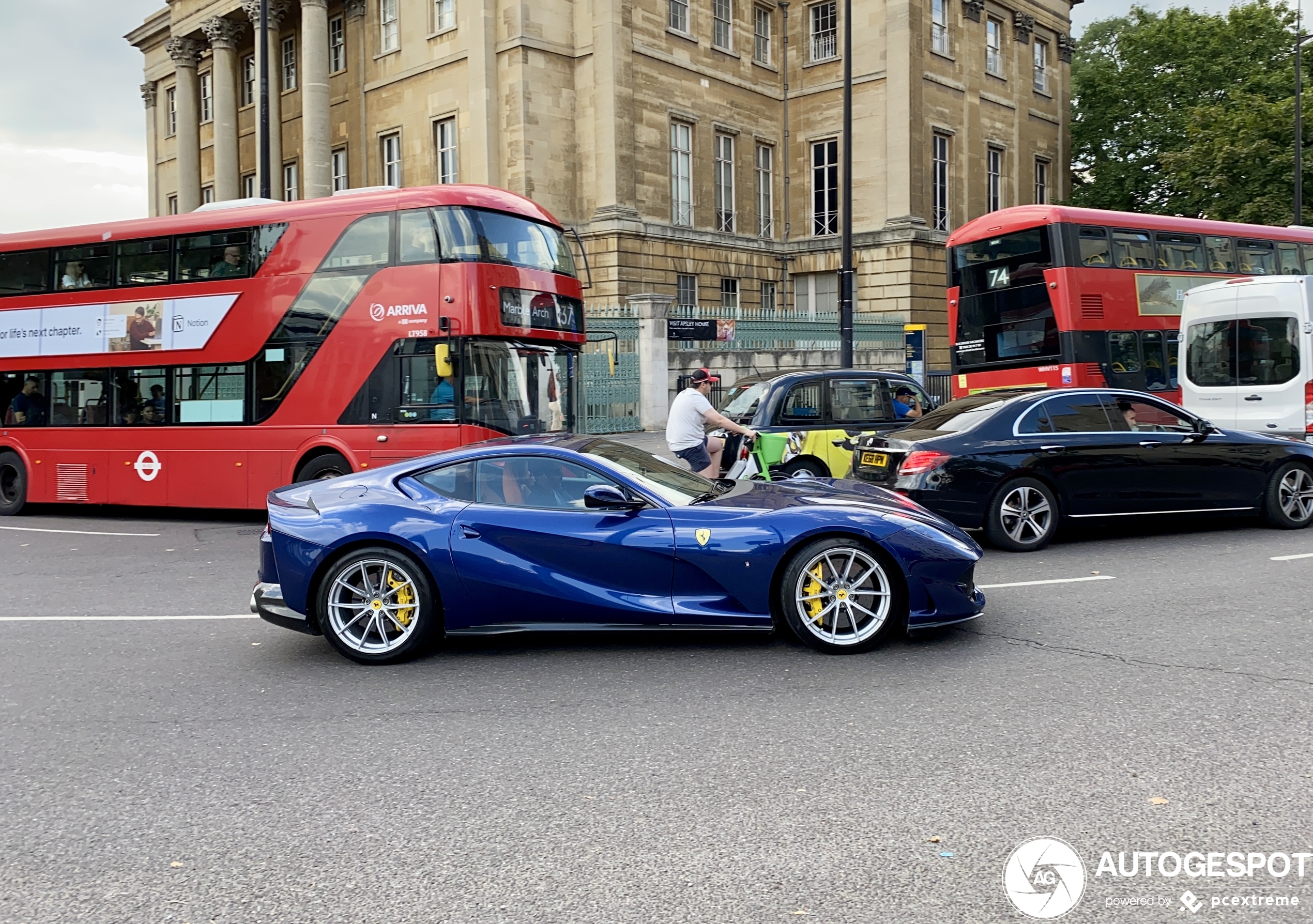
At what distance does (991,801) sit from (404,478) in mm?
3931

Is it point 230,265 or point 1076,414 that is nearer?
point 1076,414

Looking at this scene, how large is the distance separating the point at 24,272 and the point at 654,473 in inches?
474

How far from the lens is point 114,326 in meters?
14.0

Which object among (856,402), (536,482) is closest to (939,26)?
(856,402)

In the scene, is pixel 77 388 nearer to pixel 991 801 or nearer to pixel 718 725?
pixel 718 725

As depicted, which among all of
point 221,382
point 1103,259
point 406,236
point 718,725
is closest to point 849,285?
point 1103,259

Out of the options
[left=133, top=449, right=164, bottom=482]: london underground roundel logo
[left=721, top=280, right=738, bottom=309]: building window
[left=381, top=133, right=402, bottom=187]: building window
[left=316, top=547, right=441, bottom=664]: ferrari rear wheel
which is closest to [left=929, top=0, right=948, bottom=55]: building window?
[left=721, top=280, right=738, bottom=309]: building window

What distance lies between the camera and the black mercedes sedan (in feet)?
31.2

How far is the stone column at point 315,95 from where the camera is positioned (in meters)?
34.5

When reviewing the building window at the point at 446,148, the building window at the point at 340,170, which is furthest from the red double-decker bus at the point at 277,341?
the building window at the point at 340,170

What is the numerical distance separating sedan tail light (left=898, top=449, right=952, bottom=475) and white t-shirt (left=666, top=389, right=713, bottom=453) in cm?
248

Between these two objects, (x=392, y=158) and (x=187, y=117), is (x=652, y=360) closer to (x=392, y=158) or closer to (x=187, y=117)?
(x=392, y=158)

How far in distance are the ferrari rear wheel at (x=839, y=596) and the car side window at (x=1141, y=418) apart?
5010mm

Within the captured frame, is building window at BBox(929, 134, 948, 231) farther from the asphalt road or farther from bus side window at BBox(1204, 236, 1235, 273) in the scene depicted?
the asphalt road
